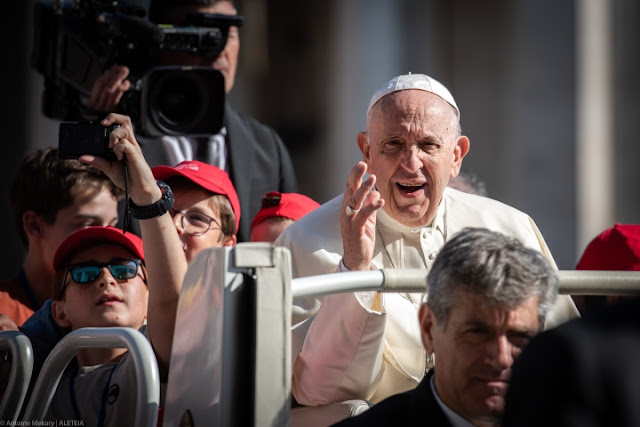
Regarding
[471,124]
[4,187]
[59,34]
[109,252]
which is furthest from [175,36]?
[471,124]

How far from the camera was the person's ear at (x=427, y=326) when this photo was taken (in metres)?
2.82

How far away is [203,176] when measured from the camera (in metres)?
4.23

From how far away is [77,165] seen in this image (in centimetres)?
459

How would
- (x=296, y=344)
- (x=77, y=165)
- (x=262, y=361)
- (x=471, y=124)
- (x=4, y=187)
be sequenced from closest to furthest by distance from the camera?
1. (x=262, y=361)
2. (x=296, y=344)
3. (x=77, y=165)
4. (x=4, y=187)
5. (x=471, y=124)

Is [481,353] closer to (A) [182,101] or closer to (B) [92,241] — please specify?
(B) [92,241]

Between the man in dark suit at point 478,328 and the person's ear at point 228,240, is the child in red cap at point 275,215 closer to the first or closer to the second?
the person's ear at point 228,240

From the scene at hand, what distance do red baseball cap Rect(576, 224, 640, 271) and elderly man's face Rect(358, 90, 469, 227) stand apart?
2.36 feet

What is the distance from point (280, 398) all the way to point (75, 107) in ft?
8.84

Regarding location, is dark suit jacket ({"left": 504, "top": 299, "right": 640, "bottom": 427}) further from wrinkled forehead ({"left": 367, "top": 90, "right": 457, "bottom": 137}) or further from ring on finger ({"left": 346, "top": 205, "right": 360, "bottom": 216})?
wrinkled forehead ({"left": 367, "top": 90, "right": 457, "bottom": 137})

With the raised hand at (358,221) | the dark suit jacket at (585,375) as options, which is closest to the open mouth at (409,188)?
the raised hand at (358,221)

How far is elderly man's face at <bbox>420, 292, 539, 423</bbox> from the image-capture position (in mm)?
2678

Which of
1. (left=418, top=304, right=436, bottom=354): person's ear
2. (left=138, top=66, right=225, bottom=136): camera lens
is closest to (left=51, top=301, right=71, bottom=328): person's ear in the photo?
(left=138, top=66, right=225, bottom=136): camera lens

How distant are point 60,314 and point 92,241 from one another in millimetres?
254

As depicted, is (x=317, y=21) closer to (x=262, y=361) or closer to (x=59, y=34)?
(x=59, y=34)
